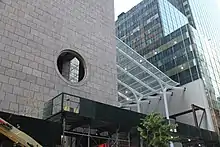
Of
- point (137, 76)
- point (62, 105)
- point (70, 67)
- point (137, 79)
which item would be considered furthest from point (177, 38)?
point (62, 105)

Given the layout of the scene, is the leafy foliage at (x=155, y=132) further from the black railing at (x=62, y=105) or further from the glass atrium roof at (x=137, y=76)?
the glass atrium roof at (x=137, y=76)

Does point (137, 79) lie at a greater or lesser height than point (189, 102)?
greater

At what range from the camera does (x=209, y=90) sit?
3197 centimetres

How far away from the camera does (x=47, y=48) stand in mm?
17359

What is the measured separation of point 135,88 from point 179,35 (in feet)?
37.5

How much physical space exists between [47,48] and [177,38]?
85.4 feet

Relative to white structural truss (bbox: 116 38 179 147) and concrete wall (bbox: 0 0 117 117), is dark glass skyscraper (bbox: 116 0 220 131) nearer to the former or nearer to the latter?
white structural truss (bbox: 116 38 179 147)

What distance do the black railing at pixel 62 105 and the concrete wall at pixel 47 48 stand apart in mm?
879

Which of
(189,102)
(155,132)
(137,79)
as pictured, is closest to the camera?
(155,132)

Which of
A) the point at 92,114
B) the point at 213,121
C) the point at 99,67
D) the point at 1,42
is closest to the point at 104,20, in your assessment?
the point at 99,67

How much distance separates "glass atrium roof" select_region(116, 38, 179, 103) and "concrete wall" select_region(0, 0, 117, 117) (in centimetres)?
874

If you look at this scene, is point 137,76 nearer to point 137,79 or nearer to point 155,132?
point 137,79

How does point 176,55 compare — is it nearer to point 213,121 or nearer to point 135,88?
point 135,88

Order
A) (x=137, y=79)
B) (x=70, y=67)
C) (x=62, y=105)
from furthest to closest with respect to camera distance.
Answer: (x=137, y=79)
(x=70, y=67)
(x=62, y=105)
